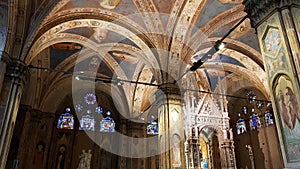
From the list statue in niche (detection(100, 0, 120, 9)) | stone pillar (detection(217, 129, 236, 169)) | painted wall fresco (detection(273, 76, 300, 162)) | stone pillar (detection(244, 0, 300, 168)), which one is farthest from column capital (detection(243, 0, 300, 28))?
stone pillar (detection(217, 129, 236, 169))

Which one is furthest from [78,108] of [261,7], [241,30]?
[261,7]

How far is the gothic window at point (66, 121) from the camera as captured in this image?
1627 centimetres

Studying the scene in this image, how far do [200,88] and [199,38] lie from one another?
6.19 meters

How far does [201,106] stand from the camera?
14.6 m

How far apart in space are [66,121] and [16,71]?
32.8 ft

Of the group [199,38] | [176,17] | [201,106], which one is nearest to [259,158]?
[201,106]

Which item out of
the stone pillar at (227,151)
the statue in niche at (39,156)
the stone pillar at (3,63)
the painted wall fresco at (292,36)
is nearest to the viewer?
the painted wall fresco at (292,36)

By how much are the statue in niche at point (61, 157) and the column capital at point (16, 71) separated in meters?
9.42

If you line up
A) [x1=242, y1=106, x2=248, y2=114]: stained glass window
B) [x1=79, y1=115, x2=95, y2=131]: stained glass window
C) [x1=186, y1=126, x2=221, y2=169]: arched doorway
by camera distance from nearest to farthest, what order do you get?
[x1=186, y1=126, x2=221, y2=169]: arched doorway, [x1=79, y1=115, x2=95, y2=131]: stained glass window, [x1=242, y1=106, x2=248, y2=114]: stained glass window

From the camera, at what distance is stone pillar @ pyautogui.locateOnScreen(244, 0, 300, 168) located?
339 centimetres

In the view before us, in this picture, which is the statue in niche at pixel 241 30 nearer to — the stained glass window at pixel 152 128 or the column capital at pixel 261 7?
the column capital at pixel 261 7

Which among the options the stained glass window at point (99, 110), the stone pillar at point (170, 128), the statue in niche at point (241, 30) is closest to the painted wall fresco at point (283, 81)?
the stone pillar at point (170, 128)

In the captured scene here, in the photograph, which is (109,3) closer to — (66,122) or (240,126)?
(66,122)

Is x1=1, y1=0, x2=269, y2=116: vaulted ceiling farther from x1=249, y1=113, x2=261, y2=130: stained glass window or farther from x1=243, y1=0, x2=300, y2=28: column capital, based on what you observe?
x1=243, y1=0, x2=300, y2=28: column capital
